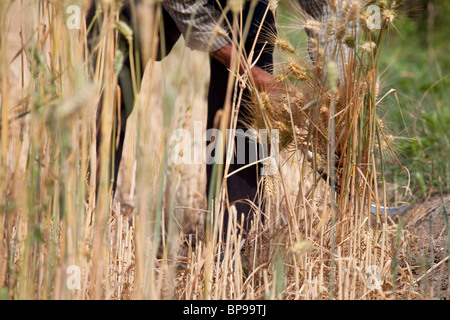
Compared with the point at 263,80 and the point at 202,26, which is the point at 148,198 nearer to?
the point at 263,80

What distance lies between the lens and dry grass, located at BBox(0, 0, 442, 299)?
0.95 metres

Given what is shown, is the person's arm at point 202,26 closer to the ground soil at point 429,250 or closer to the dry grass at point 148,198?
the dry grass at point 148,198

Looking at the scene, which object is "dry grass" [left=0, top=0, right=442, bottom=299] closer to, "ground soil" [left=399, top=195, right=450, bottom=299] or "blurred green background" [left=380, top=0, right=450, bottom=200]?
"ground soil" [left=399, top=195, right=450, bottom=299]

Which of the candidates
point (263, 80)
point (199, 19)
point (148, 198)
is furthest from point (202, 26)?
point (148, 198)

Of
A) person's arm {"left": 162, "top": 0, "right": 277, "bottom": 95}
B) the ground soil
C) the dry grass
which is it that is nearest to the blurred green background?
the ground soil

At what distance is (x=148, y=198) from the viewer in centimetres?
96

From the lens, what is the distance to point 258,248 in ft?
4.73

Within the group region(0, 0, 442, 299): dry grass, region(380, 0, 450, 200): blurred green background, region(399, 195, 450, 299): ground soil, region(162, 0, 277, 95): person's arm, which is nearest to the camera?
region(0, 0, 442, 299): dry grass

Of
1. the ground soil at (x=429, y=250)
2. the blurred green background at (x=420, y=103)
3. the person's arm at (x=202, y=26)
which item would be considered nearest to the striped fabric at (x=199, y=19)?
the person's arm at (x=202, y=26)

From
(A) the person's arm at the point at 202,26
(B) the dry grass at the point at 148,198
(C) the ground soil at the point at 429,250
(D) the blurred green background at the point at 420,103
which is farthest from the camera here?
(D) the blurred green background at the point at 420,103

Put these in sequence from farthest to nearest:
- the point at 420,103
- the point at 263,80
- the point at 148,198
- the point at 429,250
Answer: the point at 420,103 < the point at 429,250 < the point at 263,80 < the point at 148,198

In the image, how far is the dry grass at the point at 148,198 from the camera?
3.12ft
